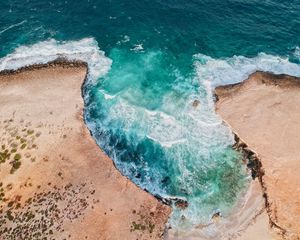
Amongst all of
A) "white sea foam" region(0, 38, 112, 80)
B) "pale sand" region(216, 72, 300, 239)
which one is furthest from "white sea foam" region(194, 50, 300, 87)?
"white sea foam" region(0, 38, 112, 80)

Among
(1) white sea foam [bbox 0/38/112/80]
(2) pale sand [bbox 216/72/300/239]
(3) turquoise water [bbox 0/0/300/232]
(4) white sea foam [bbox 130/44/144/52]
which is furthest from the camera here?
(4) white sea foam [bbox 130/44/144/52]

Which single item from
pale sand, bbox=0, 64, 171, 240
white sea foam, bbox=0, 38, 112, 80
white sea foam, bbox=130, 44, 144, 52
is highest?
white sea foam, bbox=130, 44, 144, 52

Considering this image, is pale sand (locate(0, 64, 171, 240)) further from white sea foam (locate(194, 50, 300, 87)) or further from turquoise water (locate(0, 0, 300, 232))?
white sea foam (locate(194, 50, 300, 87))

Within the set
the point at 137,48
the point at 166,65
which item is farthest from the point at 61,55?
the point at 166,65

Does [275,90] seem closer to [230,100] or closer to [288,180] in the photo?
[230,100]

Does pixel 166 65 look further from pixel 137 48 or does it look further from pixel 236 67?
pixel 236 67

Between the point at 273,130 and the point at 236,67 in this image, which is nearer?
the point at 273,130

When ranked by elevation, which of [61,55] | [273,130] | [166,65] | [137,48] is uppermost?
[137,48]
